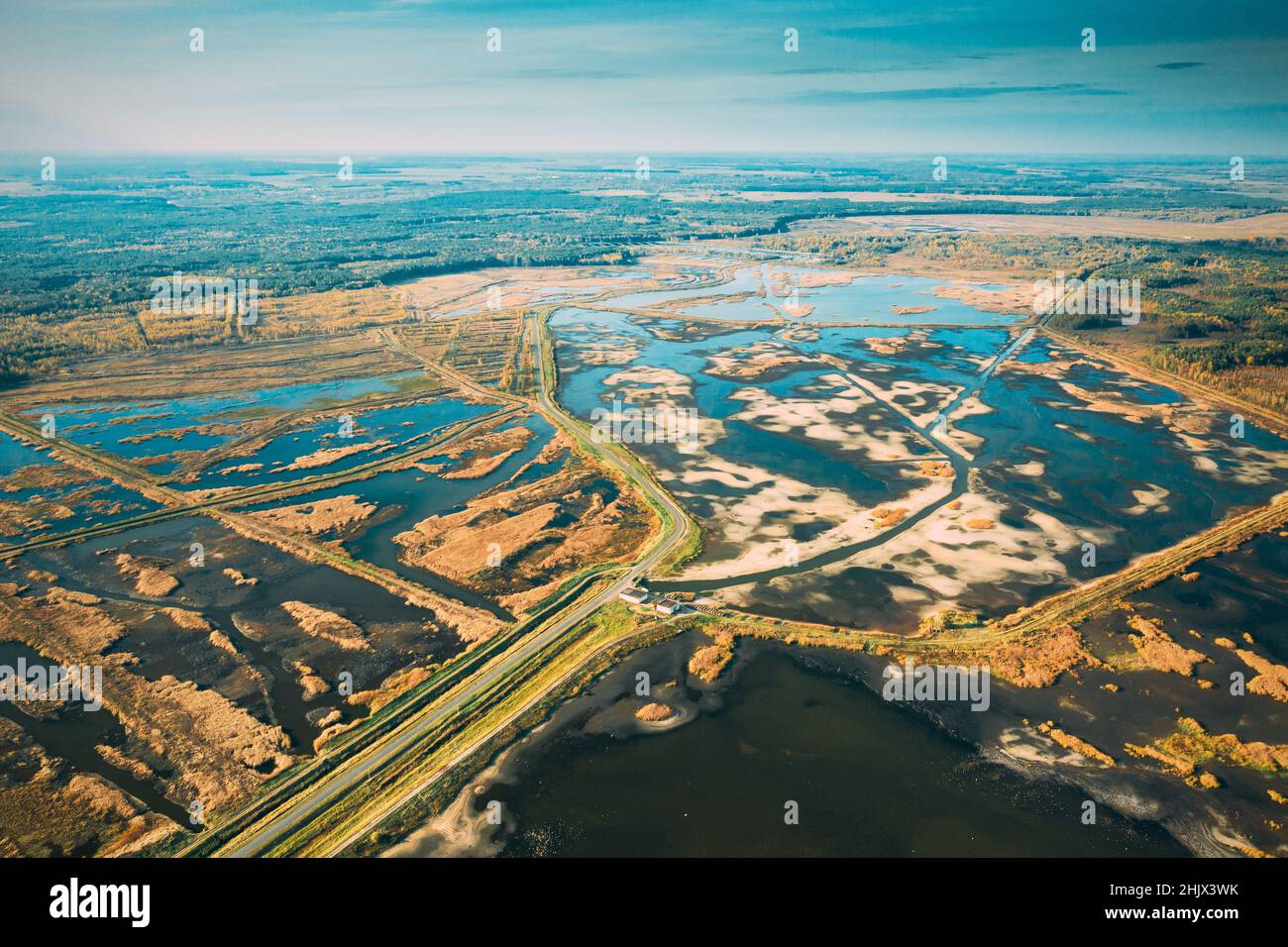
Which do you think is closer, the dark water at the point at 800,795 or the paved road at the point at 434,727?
the dark water at the point at 800,795

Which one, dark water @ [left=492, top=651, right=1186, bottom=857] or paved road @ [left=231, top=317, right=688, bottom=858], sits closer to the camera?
dark water @ [left=492, top=651, right=1186, bottom=857]

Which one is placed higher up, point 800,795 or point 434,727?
point 434,727

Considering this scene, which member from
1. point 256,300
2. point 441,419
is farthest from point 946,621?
point 256,300

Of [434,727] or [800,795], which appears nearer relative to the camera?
[800,795]
